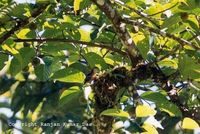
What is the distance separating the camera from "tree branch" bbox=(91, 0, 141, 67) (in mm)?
1479

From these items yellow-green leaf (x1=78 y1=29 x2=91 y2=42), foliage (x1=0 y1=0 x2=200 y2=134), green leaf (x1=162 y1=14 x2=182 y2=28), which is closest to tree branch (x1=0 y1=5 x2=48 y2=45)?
foliage (x1=0 y1=0 x2=200 y2=134)

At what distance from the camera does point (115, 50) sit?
5.35 feet

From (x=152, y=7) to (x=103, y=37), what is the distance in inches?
10.9

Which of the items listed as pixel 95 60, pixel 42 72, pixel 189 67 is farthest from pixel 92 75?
pixel 189 67

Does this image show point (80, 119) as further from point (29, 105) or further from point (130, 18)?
point (130, 18)

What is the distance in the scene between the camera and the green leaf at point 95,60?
5.40ft

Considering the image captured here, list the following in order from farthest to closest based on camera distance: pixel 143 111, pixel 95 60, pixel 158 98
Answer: pixel 95 60, pixel 158 98, pixel 143 111

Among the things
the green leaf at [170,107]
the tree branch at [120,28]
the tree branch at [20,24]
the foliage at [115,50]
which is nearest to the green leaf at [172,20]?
the foliage at [115,50]

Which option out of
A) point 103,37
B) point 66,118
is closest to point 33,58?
point 103,37

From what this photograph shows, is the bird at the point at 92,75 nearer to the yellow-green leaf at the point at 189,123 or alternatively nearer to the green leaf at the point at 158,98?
the green leaf at the point at 158,98

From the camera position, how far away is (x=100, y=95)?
1.62 meters

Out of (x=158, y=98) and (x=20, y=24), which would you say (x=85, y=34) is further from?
(x=158, y=98)

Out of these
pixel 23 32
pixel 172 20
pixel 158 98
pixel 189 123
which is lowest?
pixel 189 123

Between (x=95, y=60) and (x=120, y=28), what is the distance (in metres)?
0.18
